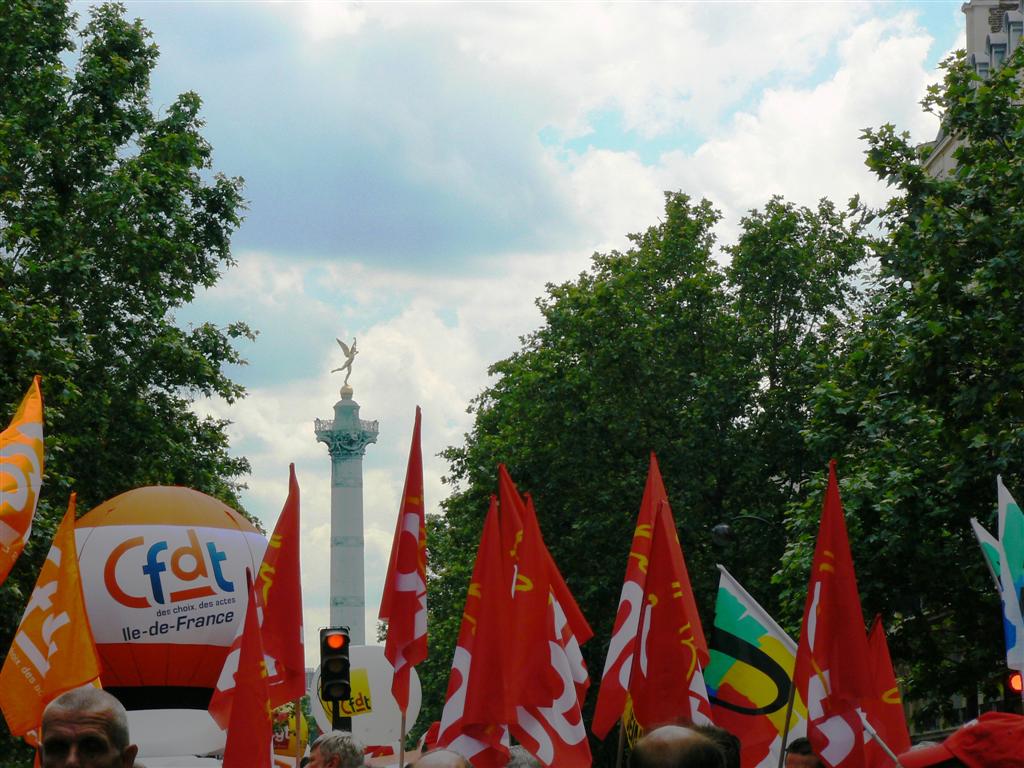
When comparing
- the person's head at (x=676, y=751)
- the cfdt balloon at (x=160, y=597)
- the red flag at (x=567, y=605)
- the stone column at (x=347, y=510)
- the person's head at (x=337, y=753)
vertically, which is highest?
the stone column at (x=347, y=510)

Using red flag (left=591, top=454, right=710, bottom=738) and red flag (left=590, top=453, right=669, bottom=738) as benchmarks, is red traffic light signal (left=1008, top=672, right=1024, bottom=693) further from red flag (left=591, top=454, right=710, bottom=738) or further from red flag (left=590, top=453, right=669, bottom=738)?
red flag (left=590, top=453, right=669, bottom=738)

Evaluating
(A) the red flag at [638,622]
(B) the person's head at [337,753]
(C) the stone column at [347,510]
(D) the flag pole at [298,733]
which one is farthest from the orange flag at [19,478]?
(C) the stone column at [347,510]

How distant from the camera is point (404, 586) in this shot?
39.7 ft

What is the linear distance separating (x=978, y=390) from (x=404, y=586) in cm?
1019

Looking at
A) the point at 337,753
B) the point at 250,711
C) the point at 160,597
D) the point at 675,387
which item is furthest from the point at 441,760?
the point at 675,387

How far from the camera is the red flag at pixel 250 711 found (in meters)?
9.78

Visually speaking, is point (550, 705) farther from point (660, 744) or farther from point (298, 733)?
point (660, 744)

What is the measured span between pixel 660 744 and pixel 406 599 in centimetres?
839

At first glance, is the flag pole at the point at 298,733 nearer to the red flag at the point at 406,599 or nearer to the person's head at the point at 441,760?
the red flag at the point at 406,599

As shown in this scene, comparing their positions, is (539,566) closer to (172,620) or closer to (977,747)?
(172,620)

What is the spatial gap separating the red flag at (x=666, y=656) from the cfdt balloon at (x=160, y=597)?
243 inches

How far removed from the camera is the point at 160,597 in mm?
15828

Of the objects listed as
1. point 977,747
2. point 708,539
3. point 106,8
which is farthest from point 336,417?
point 977,747

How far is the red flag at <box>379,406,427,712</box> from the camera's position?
11.9 metres
